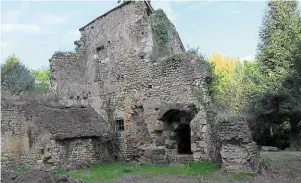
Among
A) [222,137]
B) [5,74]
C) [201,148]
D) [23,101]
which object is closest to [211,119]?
[201,148]


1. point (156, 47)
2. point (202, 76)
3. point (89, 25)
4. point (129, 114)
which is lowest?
point (129, 114)

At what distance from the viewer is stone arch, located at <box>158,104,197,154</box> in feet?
50.8

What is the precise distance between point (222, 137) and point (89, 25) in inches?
434

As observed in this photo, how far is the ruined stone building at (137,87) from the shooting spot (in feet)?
49.4

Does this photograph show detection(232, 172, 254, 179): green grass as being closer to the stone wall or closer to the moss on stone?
the moss on stone

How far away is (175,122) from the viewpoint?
16.5m

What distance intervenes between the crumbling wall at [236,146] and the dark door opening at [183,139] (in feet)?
13.9

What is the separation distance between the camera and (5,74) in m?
34.8

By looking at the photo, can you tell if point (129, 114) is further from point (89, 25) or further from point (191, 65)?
point (89, 25)

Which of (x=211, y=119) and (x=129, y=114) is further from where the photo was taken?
(x=129, y=114)

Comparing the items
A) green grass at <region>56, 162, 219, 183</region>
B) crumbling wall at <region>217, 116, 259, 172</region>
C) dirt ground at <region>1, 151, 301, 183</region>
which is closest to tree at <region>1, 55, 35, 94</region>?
green grass at <region>56, 162, 219, 183</region>

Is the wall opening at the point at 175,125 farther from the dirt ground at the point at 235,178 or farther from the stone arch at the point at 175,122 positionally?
the dirt ground at the point at 235,178

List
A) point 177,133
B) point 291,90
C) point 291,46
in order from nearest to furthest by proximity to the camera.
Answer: point 177,133 < point 291,90 < point 291,46

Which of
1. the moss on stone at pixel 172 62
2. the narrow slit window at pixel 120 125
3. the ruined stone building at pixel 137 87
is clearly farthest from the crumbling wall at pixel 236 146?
the narrow slit window at pixel 120 125
